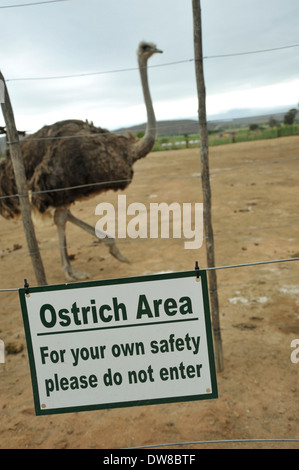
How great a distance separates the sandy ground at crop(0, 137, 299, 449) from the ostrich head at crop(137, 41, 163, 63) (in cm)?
178

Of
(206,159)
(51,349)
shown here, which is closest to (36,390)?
(51,349)

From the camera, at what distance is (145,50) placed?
4.86m

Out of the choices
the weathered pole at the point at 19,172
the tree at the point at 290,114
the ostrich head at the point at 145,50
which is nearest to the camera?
the weathered pole at the point at 19,172

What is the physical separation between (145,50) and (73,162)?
1620 mm

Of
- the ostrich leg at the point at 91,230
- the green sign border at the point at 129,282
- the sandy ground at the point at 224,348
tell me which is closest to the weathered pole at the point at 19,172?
the sandy ground at the point at 224,348

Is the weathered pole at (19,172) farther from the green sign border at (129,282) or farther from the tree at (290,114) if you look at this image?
the tree at (290,114)

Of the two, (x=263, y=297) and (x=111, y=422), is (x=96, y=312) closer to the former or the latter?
(x=111, y=422)

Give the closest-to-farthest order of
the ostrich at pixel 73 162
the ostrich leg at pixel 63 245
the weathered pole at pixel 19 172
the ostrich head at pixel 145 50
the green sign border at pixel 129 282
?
the green sign border at pixel 129 282 → the weathered pole at pixel 19 172 → the ostrich at pixel 73 162 → the ostrich head at pixel 145 50 → the ostrich leg at pixel 63 245

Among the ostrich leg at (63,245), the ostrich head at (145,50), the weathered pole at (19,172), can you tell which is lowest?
the ostrich leg at (63,245)

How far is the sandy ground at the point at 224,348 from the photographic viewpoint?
255 cm

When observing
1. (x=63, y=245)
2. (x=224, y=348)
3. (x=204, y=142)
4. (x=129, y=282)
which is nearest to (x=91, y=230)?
(x=63, y=245)

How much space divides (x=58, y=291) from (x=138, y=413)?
156 cm
